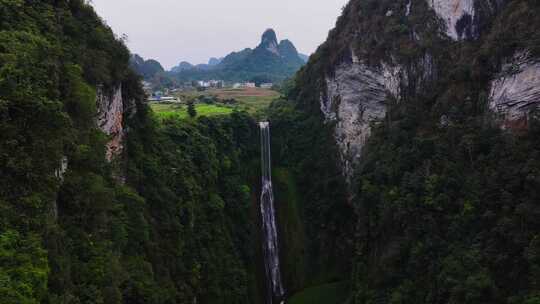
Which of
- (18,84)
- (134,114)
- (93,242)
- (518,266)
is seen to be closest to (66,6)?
(134,114)

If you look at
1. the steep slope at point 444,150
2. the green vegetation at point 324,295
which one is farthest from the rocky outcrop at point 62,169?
the green vegetation at point 324,295

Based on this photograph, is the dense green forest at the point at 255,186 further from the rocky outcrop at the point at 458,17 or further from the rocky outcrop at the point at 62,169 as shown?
the rocky outcrop at the point at 458,17

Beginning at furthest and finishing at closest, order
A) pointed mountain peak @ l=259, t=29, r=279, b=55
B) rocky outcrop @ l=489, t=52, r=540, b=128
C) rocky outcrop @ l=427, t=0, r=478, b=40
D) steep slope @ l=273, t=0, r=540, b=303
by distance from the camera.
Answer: pointed mountain peak @ l=259, t=29, r=279, b=55 → rocky outcrop @ l=427, t=0, r=478, b=40 → rocky outcrop @ l=489, t=52, r=540, b=128 → steep slope @ l=273, t=0, r=540, b=303

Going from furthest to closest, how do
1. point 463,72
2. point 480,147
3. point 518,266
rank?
point 463,72
point 480,147
point 518,266

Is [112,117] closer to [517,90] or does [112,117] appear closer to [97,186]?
[97,186]

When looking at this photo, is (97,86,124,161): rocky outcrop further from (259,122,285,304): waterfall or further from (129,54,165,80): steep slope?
(129,54,165,80): steep slope

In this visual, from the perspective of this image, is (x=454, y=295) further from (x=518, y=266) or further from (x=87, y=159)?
(x=87, y=159)

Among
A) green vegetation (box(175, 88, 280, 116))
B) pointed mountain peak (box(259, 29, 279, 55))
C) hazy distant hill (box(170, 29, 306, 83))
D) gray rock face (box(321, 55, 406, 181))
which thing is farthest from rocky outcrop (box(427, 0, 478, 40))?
pointed mountain peak (box(259, 29, 279, 55))
